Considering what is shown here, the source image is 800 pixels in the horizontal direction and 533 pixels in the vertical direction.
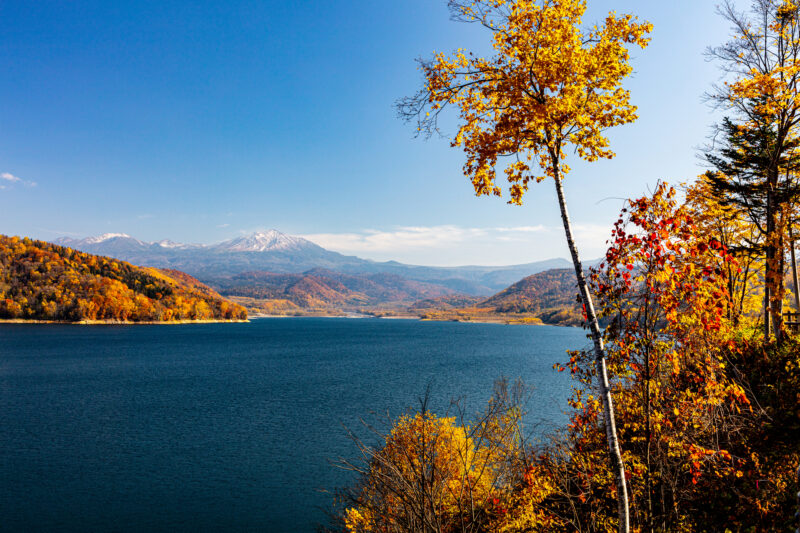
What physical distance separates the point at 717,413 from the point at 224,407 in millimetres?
53941

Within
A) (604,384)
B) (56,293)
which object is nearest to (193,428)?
(604,384)

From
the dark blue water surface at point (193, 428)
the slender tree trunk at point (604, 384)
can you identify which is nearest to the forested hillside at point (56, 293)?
the dark blue water surface at point (193, 428)

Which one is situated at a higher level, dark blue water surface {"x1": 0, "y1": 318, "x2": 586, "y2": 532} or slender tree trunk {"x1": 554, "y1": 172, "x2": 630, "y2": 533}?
slender tree trunk {"x1": 554, "y1": 172, "x2": 630, "y2": 533}

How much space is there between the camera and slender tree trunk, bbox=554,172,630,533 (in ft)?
25.1

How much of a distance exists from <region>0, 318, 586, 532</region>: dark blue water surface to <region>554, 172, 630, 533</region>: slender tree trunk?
1639 centimetres

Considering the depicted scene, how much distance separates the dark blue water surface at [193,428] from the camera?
2692 cm

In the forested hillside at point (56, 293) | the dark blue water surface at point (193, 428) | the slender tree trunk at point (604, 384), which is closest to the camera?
the slender tree trunk at point (604, 384)

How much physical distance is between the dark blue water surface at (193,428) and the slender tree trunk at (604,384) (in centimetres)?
1639

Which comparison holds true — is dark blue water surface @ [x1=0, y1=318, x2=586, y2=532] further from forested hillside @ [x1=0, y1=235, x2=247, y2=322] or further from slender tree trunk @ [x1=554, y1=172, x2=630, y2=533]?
forested hillside @ [x1=0, y1=235, x2=247, y2=322]

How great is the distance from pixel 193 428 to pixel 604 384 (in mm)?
46323

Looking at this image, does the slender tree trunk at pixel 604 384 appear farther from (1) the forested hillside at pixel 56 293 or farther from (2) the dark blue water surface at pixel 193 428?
(1) the forested hillside at pixel 56 293

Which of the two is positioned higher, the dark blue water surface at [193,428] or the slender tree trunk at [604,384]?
the slender tree trunk at [604,384]

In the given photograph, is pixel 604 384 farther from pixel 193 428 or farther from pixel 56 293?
pixel 56 293

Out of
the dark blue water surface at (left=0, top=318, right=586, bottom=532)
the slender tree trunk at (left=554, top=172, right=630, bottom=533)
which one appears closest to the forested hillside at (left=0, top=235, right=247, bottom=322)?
the dark blue water surface at (left=0, top=318, right=586, bottom=532)
